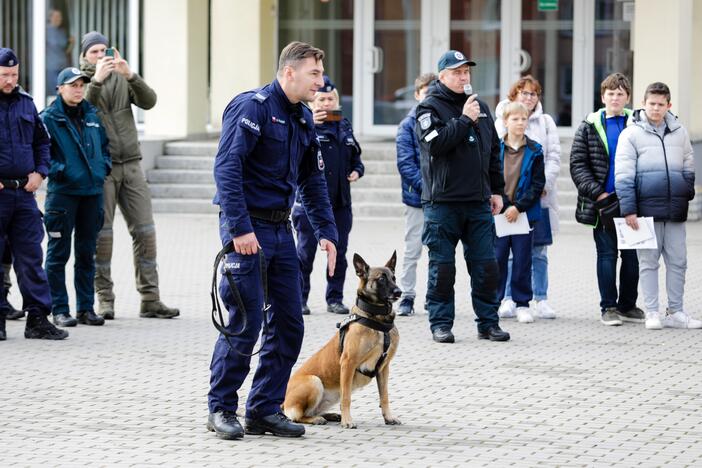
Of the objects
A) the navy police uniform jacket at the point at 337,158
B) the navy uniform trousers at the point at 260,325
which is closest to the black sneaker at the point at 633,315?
the navy police uniform jacket at the point at 337,158

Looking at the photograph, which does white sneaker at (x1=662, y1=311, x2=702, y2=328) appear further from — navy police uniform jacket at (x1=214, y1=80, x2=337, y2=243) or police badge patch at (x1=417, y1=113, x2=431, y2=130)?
navy police uniform jacket at (x1=214, y1=80, x2=337, y2=243)

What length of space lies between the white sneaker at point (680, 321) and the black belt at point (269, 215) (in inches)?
189

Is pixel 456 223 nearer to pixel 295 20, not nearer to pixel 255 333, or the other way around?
pixel 255 333

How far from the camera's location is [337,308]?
37.5ft

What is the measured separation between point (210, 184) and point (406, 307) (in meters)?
8.42

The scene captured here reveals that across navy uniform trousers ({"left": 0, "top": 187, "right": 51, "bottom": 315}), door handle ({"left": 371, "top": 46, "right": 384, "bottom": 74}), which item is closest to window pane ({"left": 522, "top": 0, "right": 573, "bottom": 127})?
door handle ({"left": 371, "top": 46, "right": 384, "bottom": 74})

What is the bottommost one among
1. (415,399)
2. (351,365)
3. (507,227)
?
(415,399)

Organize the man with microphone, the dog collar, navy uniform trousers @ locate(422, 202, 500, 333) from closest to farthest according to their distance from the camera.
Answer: the dog collar < the man with microphone < navy uniform trousers @ locate(422, 202, 500, 333)

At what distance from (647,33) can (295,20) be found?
6.15 metres

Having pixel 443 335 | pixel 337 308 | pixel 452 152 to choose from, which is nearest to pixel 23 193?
pixel 337 308

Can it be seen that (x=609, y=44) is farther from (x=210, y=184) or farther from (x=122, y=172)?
(x=122, y=172)

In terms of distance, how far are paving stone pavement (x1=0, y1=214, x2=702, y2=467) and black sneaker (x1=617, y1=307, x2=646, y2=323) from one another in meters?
0.28

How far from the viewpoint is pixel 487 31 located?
22.2 metres

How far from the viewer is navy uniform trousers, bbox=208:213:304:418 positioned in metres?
6.84
